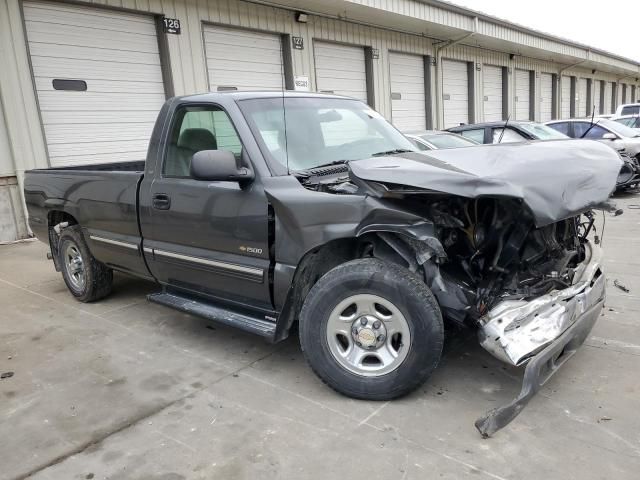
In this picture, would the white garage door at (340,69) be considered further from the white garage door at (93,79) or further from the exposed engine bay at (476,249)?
the exposed engine bay at (476,249)

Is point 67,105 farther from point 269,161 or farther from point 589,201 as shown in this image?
point 589,201

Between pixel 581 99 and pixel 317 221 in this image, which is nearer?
pixel 317 221

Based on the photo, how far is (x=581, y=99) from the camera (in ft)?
104

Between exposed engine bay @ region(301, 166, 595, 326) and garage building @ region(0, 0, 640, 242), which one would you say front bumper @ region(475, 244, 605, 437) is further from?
garage building @ region(0, 0, 640, 242)

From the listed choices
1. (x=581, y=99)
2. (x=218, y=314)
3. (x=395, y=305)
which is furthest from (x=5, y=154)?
(x=581, y=99)

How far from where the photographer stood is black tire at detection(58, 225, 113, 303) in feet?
17.3

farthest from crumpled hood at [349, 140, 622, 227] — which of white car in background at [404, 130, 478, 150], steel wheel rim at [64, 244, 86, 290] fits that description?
white car in background at [404, 130, 478, 150]

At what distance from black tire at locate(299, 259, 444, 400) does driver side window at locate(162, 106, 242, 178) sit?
138 centimetres

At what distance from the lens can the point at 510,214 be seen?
298cm

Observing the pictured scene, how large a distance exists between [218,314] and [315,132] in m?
1.53

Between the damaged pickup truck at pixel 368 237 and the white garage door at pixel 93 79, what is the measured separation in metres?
5.85

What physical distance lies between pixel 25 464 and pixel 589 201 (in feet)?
11.1

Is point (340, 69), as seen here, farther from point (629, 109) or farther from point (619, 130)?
point (629, 109)

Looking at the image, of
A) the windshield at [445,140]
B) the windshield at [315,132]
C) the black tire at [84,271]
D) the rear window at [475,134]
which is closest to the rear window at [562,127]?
the rear window at [475,134]
